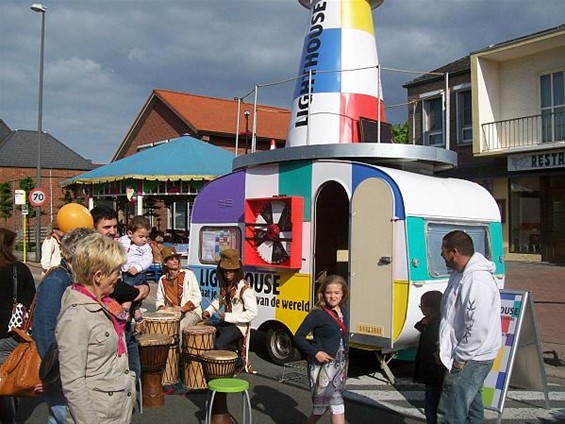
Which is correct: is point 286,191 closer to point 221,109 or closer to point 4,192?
point 221,109

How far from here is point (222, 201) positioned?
8.68 meters

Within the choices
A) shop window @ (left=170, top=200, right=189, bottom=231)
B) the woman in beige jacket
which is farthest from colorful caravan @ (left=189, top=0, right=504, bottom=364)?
shop window @ (left=170, top=200, right=189, bottom=231)

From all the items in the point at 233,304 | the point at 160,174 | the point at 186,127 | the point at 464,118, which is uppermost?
the point at 186,127

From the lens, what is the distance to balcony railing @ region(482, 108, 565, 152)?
65.3 ft

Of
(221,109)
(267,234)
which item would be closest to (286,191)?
(267,234)

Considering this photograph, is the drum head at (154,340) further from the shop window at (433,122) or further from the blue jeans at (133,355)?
the shop window at (433,122)

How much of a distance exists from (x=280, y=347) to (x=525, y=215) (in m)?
15.7

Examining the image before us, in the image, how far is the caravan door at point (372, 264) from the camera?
649 centimetres

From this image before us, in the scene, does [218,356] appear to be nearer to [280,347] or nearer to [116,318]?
[280,347]

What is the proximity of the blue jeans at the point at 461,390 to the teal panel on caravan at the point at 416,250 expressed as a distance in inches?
91.1

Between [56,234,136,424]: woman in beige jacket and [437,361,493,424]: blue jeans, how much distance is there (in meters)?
2.12

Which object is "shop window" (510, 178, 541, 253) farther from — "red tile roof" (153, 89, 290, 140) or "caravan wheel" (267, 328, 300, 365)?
"caravan wheel" (267, 328, 300, 365)

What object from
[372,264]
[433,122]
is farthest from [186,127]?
[372,264]

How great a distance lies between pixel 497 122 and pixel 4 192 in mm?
35116
